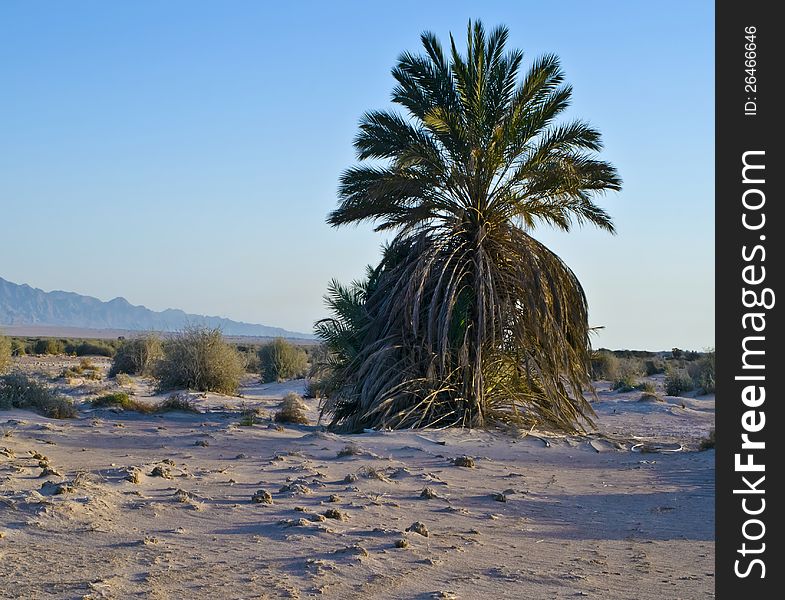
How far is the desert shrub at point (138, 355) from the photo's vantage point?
36500 millimetres

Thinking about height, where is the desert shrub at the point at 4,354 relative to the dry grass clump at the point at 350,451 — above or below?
above

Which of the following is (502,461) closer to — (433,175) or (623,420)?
(433,175)

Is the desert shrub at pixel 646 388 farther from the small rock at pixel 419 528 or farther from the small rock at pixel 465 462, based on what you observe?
the small rock at pixel 419 528

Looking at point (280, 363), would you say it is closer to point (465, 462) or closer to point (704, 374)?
point (704, 374)

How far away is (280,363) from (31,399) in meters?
22.0

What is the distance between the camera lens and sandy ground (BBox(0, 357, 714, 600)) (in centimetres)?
632

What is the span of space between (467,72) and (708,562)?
11.0 metres

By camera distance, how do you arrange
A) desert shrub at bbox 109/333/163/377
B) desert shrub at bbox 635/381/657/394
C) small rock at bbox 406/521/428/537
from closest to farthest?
small rock at bbox 406/521/428/537
desert shrub at bbox 635/381/657/394
desert shrub at bbox 109/333/163/377

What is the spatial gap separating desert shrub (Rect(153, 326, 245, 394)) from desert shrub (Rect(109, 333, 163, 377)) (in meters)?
9.13

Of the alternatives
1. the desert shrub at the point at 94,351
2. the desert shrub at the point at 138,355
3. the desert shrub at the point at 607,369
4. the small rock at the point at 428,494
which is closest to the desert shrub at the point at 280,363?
the desert shrub at the point at 138,355

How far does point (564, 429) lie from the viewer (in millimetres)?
16281

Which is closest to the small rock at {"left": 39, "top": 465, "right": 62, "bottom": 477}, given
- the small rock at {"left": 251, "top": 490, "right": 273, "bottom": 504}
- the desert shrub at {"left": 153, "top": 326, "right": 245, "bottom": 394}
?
the small rock at {"left": 251, "top": 490, "right": 273, "bottom": 504}

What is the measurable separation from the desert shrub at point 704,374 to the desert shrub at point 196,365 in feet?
54.1

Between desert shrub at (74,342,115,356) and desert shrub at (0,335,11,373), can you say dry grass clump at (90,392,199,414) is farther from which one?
desert shrub at (74,342,115,356)
